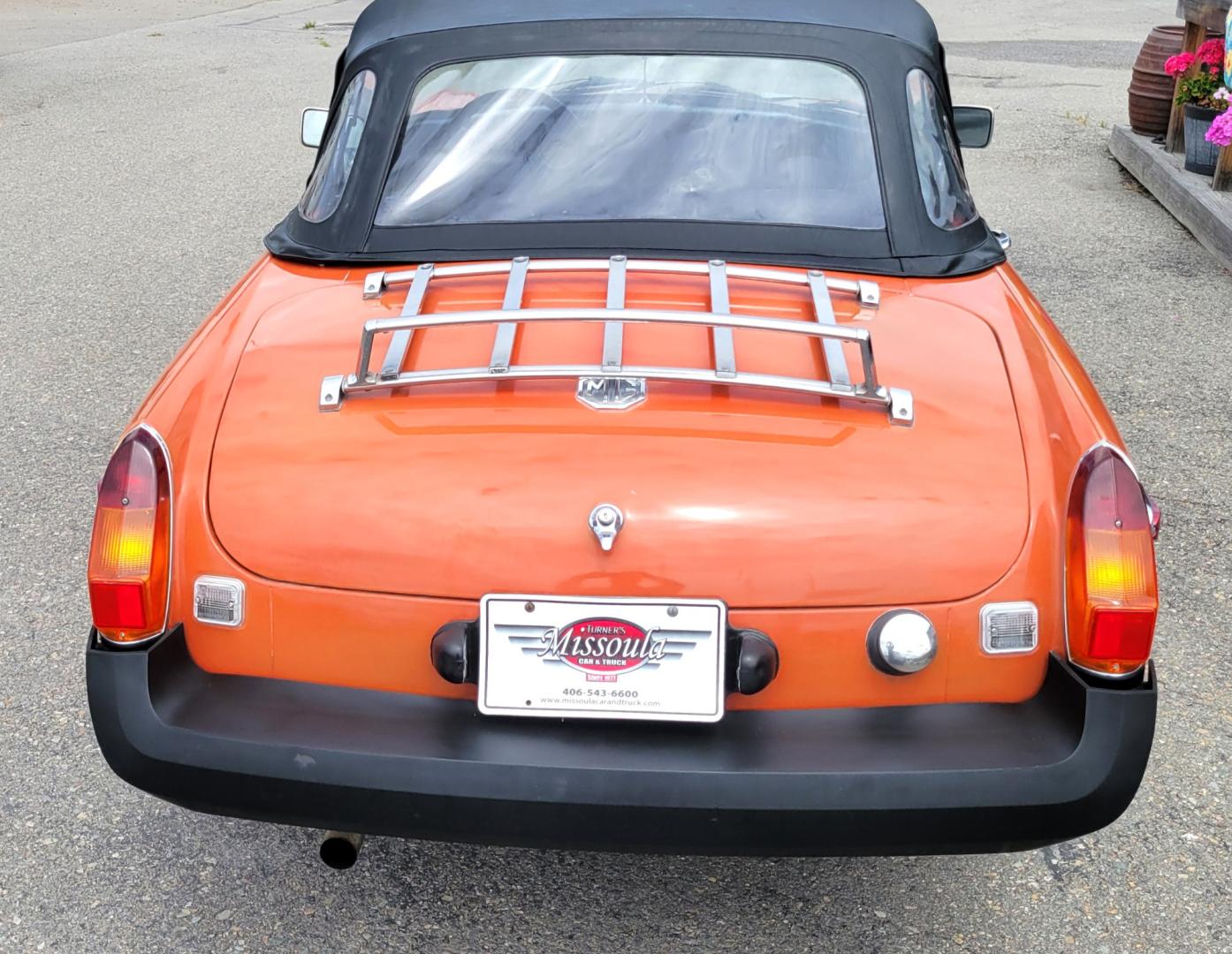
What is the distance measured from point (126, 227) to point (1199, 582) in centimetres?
649

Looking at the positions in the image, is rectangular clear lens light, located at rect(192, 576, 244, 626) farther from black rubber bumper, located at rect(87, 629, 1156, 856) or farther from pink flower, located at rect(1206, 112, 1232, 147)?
pink flower, located at rect(1206, 112, 1232, 147)

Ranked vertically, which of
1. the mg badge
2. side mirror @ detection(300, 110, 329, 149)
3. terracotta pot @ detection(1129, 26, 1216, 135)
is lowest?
terracotta pot @ detection(1129, 26, 1216, 135)

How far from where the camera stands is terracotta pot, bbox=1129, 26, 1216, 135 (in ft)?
32.4

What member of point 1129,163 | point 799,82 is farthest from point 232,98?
point 799,82

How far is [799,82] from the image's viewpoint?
3109 mm

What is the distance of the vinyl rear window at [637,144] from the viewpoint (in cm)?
304

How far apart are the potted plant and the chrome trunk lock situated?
294 inches

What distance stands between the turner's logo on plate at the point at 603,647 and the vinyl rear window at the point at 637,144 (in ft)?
3.92

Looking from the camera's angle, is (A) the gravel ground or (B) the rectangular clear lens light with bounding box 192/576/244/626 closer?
(B) the rectangular clear lens light with bounding box 192/576/244/626

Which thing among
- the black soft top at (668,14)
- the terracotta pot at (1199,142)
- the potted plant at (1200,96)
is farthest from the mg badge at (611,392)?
the terracotta pot at (1199,142)

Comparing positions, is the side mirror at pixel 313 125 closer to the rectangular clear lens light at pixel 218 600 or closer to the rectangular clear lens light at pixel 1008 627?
the rectangular clear lens light at pixel 218 600

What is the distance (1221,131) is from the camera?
26.0 ft

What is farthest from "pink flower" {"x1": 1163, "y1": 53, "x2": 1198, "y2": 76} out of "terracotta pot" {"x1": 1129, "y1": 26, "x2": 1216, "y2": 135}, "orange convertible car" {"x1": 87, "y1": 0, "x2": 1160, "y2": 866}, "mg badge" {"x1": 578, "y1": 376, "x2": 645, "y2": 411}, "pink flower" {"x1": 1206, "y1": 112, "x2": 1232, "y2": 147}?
"mg badge" {"x1": 578, "y1": 376, "x2": 645, "y2": 411}

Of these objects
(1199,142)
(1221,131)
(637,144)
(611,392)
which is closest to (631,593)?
(611,392)
